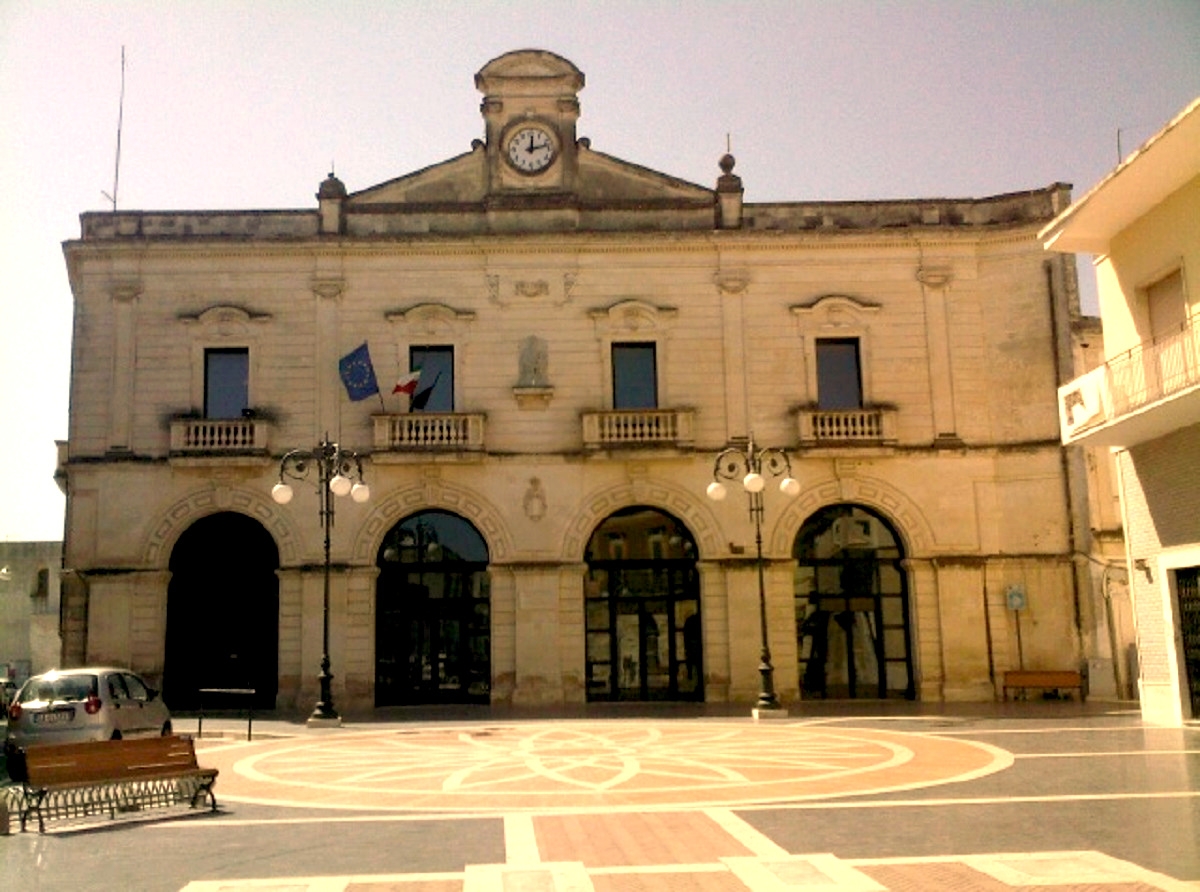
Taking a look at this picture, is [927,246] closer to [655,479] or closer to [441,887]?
[655,479]

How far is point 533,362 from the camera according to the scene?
92.4ft

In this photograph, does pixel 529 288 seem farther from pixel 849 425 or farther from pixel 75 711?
pixel 75 711

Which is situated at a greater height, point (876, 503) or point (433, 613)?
point (876, 503)

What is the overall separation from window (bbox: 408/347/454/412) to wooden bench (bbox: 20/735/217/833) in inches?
623

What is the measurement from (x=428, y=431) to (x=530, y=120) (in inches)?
334

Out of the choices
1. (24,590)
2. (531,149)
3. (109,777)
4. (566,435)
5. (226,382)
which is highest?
(531,149)

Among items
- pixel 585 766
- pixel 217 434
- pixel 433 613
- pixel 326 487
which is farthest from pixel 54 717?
pixel 433 613

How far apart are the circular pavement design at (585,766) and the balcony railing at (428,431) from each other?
796 cm

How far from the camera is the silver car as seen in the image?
16.4 metres

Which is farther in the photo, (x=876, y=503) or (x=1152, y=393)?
(x=876, y=503)

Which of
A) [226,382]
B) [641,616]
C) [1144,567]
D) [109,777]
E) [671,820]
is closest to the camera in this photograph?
[671,820]

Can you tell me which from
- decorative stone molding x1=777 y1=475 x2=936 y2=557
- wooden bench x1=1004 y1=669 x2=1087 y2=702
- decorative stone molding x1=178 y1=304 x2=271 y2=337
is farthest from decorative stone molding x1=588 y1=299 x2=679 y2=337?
wooden bench x1=1004 y1=669 x2=1087 y2=702

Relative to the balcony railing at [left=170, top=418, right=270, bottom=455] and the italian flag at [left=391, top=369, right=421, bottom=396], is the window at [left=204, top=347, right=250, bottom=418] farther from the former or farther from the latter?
the italian flag at [left=391, top=369, right=421, bottom=396]

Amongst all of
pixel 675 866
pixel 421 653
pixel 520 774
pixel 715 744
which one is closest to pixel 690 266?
pixel 421 653
